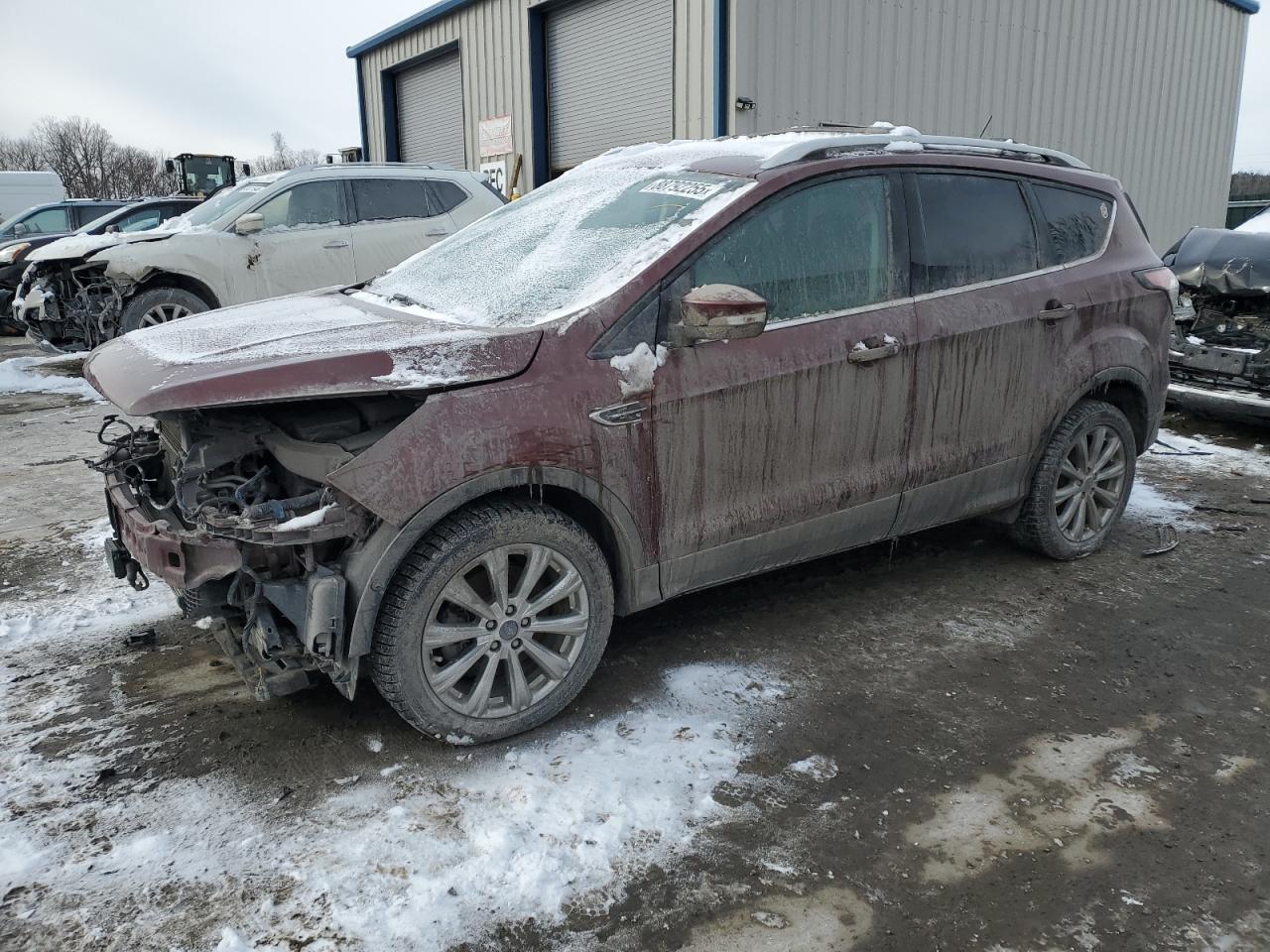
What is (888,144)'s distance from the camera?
3.77 meters

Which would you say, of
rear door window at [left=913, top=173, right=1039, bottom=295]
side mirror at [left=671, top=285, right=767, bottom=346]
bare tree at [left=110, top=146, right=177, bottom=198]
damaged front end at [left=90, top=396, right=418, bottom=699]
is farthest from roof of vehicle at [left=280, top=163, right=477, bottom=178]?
bare tree at [left=110, top=146, right=177, bottom=198]

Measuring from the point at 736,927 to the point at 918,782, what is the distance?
0.86m

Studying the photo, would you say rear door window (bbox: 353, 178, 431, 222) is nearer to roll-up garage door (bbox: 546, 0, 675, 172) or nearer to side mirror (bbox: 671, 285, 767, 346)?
roll-up garage door (bbox: 546, 0, 675, 172)

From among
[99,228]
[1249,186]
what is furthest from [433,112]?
[1249,186]

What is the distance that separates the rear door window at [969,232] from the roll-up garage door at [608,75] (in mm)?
7526

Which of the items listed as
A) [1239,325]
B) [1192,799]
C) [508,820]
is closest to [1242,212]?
[1239,325]

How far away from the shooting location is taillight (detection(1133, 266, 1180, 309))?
446 centimetres

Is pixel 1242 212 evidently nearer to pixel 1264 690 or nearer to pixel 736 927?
pixel 1264 690

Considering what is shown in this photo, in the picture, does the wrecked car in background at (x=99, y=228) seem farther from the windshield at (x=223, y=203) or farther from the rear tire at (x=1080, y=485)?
the rear tire at (x=1080, y=485)

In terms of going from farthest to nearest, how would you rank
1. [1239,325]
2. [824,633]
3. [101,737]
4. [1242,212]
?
[1242,212], [1239,325], [824,633], [101,737]

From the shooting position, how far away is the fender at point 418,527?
2.73 m

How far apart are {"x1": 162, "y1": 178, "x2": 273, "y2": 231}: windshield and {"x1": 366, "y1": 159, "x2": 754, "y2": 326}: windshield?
595cm

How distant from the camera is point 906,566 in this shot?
4.63 m

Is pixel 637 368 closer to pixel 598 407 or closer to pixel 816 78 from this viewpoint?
pixel 598 407
